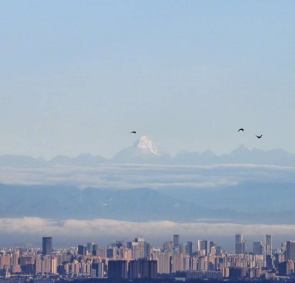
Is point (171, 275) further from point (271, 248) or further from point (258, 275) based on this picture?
point (271, 248)

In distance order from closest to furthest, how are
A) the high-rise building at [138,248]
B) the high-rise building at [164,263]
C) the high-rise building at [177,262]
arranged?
the high-rise building at [164,263]
the high-rise building at [177,262]
the high-rise building at [138,248]

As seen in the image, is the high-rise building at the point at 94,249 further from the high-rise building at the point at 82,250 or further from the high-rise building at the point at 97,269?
the high-rise building at the point at 97,269

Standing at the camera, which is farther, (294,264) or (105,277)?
(294,264)

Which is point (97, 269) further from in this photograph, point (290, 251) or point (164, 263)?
point (290, 251)

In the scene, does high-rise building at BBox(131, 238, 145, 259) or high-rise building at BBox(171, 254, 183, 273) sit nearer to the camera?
high-rise building at BBox(171, 254, 183, 273)

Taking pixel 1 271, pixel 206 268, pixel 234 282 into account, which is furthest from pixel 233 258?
pixel 1 271

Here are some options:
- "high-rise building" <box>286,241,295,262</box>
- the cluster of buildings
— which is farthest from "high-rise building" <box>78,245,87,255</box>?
"high-rise building" <box>286,241,295,262</box>

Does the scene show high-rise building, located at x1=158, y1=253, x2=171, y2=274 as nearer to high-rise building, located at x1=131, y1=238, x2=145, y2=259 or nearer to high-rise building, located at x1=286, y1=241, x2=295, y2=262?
high-rise building, located at x1=131, y1=238, x2=145, y2=259

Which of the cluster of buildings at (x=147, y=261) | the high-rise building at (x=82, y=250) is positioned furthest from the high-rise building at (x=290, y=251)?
the high-rise building at (x=82, y=250)
